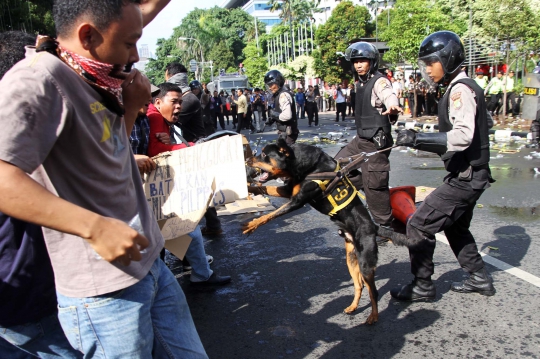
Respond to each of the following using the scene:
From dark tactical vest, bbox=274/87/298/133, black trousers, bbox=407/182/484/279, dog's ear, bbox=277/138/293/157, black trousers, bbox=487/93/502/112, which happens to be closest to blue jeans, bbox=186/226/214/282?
dog's ear, bbox=277/138/293/157

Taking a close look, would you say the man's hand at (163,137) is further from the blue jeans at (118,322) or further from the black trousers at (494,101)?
the black trousers at (494,101)

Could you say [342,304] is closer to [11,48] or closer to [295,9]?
[11,48]

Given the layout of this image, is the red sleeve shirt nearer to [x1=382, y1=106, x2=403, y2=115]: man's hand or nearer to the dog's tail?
the dog's tail

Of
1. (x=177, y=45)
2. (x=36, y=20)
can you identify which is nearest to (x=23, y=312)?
(x=36, y=20)

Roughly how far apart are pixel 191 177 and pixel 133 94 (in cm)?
117

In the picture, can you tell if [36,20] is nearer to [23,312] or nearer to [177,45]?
[23,312]

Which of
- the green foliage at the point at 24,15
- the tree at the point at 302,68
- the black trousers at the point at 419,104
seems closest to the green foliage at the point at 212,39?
the tree at the point at 302,68

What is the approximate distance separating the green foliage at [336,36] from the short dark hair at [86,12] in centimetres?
3757

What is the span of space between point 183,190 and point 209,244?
2872 mm

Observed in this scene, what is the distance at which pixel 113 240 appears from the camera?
1.30m

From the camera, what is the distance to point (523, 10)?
1638cm

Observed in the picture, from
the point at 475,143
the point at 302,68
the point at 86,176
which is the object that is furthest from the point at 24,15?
the point at 302,68

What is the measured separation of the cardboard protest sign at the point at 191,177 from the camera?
2.94 m

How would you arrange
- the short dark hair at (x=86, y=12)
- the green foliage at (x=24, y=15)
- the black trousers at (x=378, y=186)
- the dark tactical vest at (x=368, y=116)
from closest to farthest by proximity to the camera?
the short dark hair at (x=86, y=12) → the black trousers at (x=378, y=186) → the dark tactical vest at (x=368, y=116) → the green foliage at (x=24, y=15)
